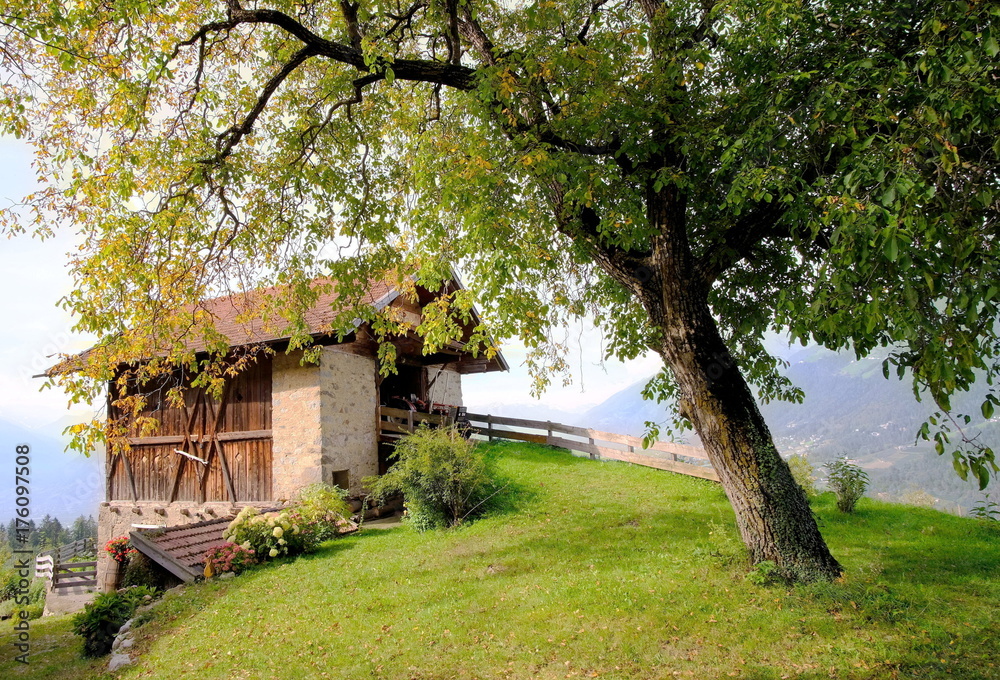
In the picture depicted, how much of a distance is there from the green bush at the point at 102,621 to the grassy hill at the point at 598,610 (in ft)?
1.23

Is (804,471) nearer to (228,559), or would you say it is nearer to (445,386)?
(228,559)

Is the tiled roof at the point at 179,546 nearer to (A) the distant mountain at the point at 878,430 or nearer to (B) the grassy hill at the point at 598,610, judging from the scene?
(B) the grassy hill at the point at 598,610

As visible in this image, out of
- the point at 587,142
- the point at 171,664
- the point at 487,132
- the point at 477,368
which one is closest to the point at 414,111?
the point at 487,132

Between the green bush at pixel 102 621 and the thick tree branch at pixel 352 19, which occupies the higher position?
the thick tree branch at pixel 352 19

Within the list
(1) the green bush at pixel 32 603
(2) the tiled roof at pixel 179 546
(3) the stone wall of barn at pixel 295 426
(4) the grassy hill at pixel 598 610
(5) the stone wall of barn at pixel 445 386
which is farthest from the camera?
(5) the stone wall of barn at pixel 445 386

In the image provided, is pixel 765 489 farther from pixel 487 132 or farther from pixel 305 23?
pixel 305 23

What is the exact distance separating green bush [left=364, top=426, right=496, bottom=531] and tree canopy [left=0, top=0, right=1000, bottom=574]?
167 inches

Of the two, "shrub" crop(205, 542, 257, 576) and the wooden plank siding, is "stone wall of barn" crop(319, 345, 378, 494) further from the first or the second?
"shrub" crop(205, 542, 257, 576)

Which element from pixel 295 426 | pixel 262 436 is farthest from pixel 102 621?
pixel 262 436

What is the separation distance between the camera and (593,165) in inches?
244

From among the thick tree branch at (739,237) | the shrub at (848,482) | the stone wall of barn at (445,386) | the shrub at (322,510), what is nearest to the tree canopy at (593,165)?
the thick tree branch at (739,237)

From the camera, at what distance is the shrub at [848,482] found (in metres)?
10.1

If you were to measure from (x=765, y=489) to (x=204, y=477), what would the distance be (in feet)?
40.0

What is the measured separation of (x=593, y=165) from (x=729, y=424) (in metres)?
3.11
